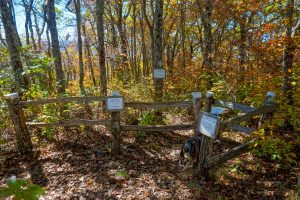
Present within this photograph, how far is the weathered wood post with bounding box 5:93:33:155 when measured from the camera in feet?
18.3

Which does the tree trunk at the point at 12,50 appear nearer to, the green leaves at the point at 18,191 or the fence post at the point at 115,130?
the fence post at the point at 115,130

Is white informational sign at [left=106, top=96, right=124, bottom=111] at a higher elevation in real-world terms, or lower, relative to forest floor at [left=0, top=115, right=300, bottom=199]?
higher

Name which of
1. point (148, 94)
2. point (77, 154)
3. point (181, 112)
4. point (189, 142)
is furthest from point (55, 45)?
point (189, 142)

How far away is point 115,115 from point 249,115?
2.89 m

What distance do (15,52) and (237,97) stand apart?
281 inches

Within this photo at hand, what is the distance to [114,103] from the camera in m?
5.42

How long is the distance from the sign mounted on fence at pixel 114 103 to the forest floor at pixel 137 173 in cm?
119

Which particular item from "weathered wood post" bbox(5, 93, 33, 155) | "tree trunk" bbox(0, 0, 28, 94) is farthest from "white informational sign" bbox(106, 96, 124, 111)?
"tree trunk" bbox(0, 0, 28, 94)

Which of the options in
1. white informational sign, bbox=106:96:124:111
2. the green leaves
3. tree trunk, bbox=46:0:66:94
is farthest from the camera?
tree trunk, bbox=46:0:66:94

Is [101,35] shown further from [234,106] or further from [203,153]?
[203,153]

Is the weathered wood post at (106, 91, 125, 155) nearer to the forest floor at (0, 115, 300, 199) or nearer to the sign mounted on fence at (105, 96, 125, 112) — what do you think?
the sign mounted on fence at (105, 96, 125, 112)

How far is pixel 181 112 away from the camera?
8.93m

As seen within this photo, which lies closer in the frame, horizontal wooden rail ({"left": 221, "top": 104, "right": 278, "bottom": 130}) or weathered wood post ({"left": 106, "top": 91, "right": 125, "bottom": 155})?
horizontal wooden rail ({"left": 221, "top": 104, "right": 278, "bottom": 130})

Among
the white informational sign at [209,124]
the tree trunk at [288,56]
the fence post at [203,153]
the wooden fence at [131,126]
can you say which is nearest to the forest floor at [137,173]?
the fence post at [203,153]
